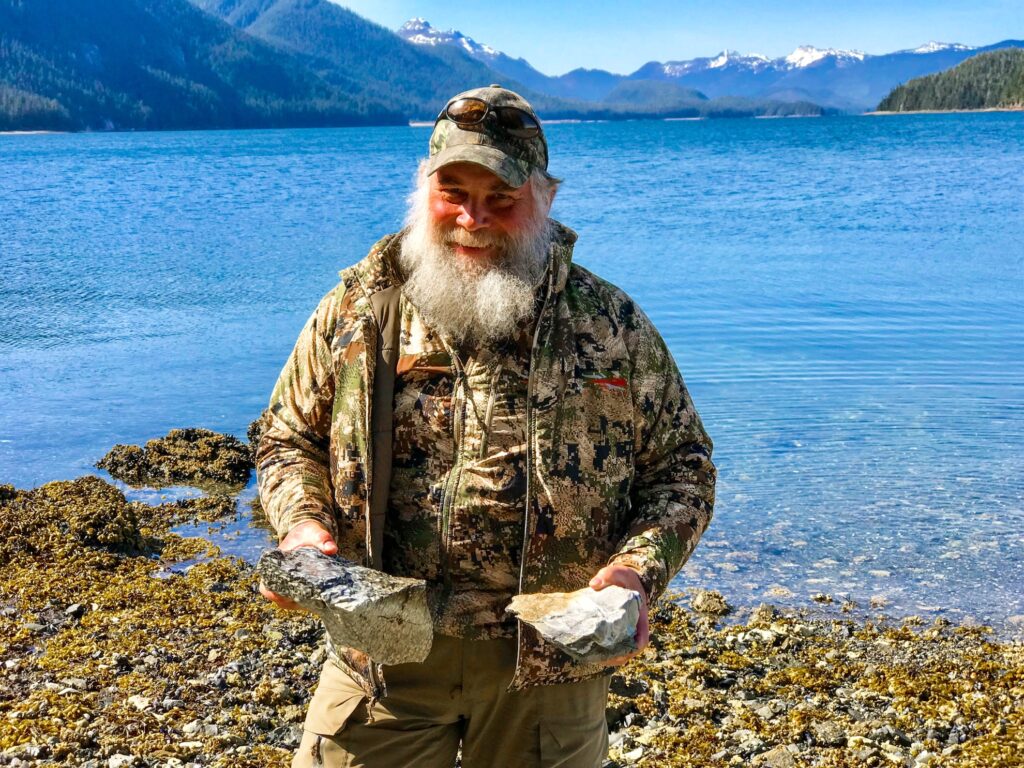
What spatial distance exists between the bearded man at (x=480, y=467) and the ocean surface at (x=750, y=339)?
202 inches

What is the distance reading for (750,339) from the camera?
1739 cm

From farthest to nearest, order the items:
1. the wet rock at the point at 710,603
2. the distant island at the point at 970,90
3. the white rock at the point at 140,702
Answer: the distant island at the point at 970,90 → the wet rock at the point at 710,603 → the white rock at the point at 140,702

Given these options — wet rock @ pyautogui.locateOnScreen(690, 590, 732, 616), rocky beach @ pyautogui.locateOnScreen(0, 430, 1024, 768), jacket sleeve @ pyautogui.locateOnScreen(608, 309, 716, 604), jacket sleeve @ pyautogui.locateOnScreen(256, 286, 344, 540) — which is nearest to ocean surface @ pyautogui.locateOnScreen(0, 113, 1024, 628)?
wet rock @ pyautogui.locateOnScreen(690, 590, 732, 616)

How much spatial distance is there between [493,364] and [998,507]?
805 centimetres

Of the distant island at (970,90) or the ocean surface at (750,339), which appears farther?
the distant island at (970,90)

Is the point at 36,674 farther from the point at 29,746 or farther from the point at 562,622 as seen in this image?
the point at 562,622

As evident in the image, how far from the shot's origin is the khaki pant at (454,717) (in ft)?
9.44

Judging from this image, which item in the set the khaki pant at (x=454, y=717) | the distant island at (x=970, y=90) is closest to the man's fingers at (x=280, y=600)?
the khaki pant at (x=454, y=717)

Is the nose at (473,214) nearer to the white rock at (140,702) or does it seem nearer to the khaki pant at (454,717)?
the khaki pant at (454,717)

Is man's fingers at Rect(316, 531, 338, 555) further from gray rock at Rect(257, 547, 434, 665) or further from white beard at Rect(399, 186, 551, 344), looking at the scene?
white beard at Rect(399, 186, 551, 344)

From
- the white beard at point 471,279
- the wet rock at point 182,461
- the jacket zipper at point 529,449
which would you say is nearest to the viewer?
the jacket zipper at point 529,449

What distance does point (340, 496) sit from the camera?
2908 millimetres

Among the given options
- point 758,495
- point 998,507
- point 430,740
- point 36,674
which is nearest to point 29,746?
point 36,674

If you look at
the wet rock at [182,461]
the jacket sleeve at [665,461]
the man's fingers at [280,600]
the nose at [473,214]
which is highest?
the nose at [473,214]
